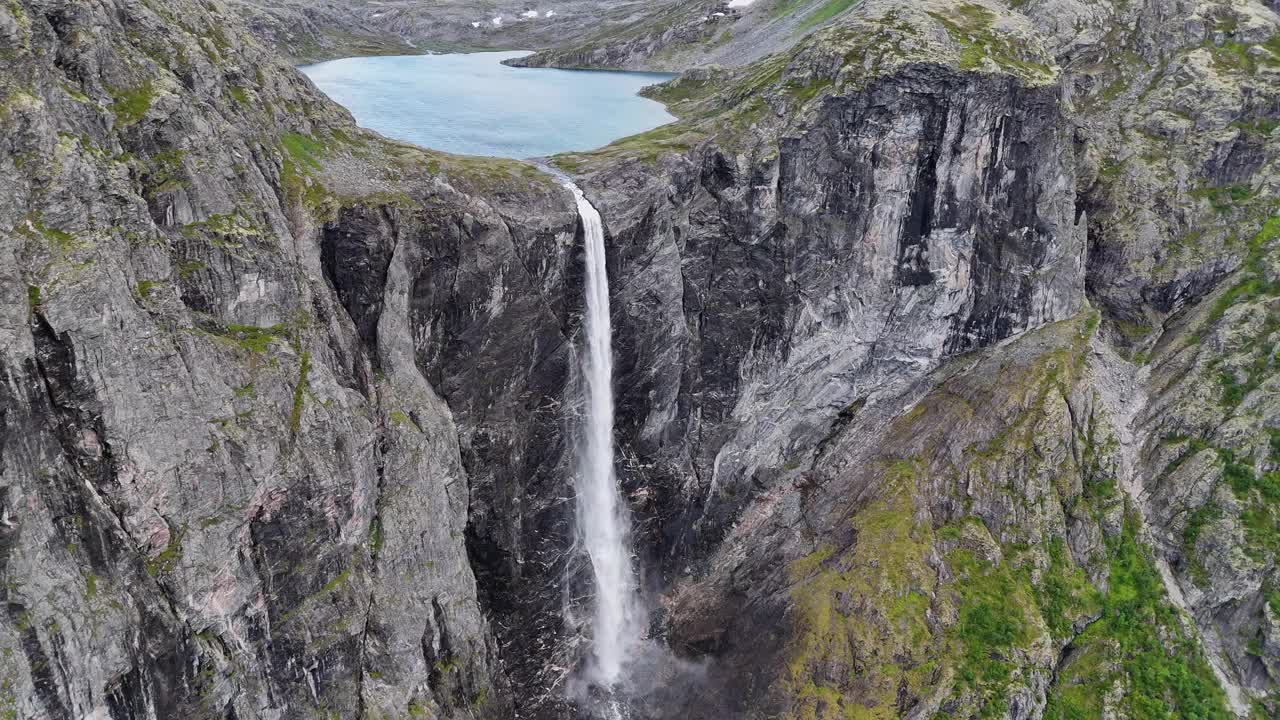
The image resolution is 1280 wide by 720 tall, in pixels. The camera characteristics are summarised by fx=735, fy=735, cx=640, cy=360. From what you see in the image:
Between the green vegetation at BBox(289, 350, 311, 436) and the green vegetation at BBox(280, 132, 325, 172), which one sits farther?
the green vegetation at BBox(280, 132, 325, 172)

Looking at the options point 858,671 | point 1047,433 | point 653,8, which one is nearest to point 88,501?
point 858,671

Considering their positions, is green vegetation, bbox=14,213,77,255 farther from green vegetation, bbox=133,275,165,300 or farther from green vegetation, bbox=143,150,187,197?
green vegetation, bbox=143,150,187,197

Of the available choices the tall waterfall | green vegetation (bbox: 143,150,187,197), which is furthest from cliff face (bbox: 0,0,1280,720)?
the tall waterfall

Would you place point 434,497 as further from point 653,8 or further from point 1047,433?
point 653,8

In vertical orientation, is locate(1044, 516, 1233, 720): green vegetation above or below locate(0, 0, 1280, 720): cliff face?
below

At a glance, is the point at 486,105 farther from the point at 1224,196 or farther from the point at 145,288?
the point at 1224,196

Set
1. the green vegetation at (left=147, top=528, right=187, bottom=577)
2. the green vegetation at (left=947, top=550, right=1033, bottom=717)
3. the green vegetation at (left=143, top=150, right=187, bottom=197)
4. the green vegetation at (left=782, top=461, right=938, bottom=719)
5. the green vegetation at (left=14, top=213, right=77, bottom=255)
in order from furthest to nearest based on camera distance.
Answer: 1. the green vegetation at (left=782, top=461, right=938, bottom=719)
2. the green vegetation at (left=947, top=550, right=1033, bottom=717)
3. the green vegetation at (left=143, top=150, right=187, bottom=197)
4. the green vegetation at (left=147, top=528, right=187, bottom=577)
5. the green vegetation at (left=14, top=213, right=77, bottom=255)
